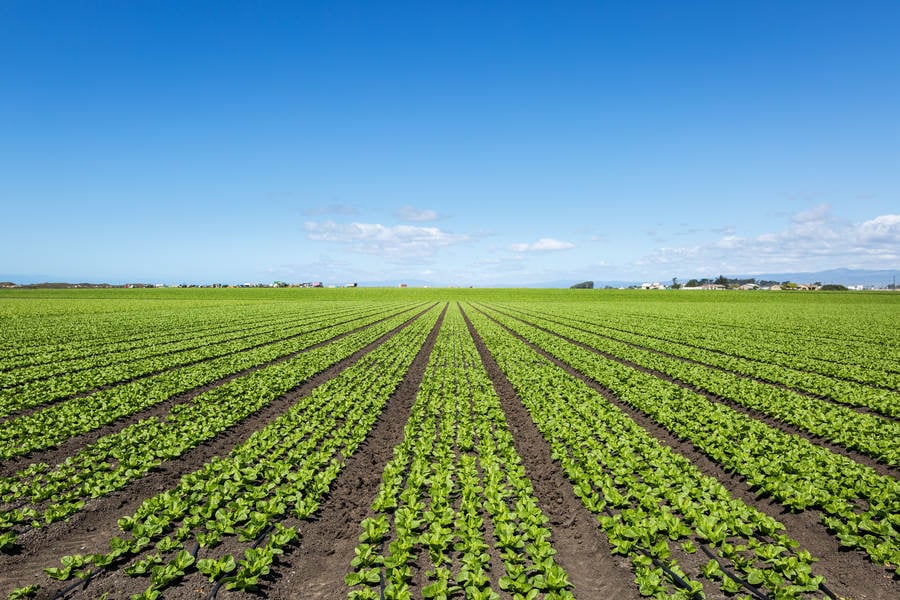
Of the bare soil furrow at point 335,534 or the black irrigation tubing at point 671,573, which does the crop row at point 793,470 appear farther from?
the bare soil furrow at point 335,534

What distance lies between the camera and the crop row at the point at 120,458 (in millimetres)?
7035

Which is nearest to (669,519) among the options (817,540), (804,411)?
(817,540)

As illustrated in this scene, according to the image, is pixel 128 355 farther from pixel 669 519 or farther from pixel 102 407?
pixel 669 519

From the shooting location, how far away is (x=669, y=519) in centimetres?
658

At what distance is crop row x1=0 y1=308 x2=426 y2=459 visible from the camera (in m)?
9.98

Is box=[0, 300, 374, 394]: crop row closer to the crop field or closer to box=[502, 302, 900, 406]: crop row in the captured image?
the crop field

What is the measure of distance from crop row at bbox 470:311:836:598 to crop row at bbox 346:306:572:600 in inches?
45.4

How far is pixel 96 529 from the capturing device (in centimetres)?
672

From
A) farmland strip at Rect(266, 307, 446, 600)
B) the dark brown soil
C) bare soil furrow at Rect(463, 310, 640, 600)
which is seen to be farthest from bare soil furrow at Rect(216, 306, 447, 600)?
the dark brown soil

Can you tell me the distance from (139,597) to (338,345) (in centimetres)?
2048

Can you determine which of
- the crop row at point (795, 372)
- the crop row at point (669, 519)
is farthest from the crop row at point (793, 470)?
the crop row at point (795, 372)

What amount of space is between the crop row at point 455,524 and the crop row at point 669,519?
115 cm

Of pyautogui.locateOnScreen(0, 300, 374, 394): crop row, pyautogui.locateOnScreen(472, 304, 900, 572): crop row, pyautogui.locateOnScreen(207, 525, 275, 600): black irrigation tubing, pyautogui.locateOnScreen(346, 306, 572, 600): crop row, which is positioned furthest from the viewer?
pyautogui.locateOnScreen(0, 300, 374, 394): crop row

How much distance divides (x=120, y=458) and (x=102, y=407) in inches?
182
